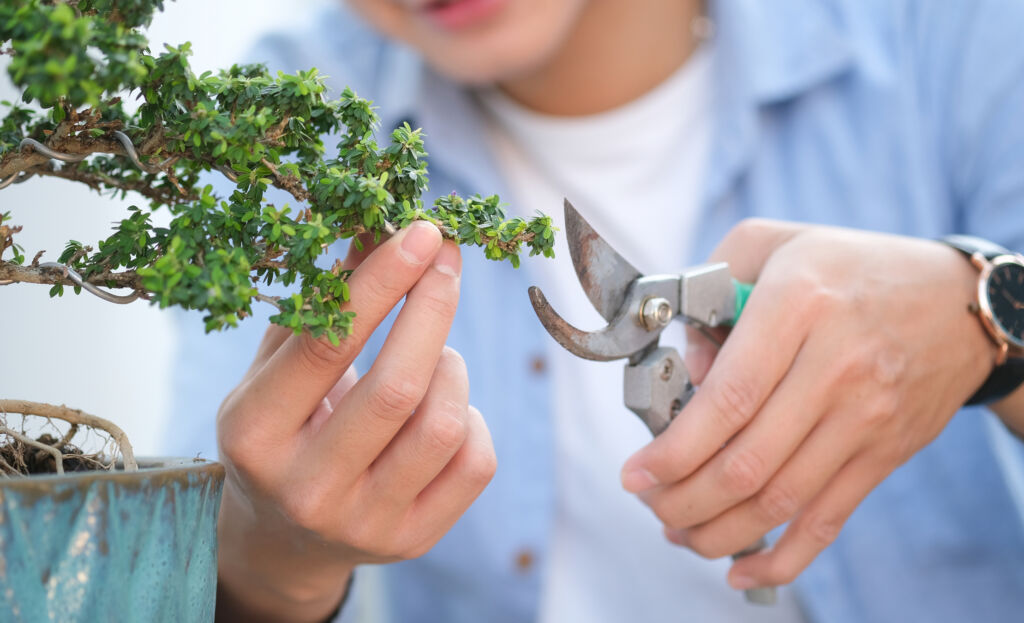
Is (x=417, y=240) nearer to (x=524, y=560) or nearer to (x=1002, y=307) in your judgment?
(x=1002, y=307)

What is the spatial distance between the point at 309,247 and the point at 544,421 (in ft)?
3.24

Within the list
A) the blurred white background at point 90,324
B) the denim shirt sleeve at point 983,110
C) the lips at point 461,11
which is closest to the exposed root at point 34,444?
the blurred white background at point 90,324

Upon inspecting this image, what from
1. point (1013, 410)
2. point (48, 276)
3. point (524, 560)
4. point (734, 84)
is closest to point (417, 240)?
point (48, 276)

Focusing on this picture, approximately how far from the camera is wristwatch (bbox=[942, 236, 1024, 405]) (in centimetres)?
89

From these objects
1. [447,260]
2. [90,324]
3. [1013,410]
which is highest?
[90,324]

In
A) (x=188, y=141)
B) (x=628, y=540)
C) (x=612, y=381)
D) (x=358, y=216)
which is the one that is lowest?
(x=628, y=540)

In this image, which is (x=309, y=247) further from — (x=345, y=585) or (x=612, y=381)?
(x=612, y=381)

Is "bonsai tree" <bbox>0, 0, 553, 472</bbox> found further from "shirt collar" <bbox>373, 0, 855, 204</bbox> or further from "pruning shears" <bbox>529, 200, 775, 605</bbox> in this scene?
"shirt collar" <bbox>373, 0, 855, 204</bbox>

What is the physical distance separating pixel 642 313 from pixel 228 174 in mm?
378

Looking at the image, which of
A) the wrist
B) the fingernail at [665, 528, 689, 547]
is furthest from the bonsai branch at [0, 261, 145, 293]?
the fingernail at [665, 528, 689, 547]

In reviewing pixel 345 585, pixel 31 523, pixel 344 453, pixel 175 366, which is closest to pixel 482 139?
pixel 175 366

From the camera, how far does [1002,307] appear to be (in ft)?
2.94

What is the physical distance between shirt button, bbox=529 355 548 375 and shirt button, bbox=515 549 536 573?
1.02ft

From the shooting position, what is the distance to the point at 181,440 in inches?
56.7
